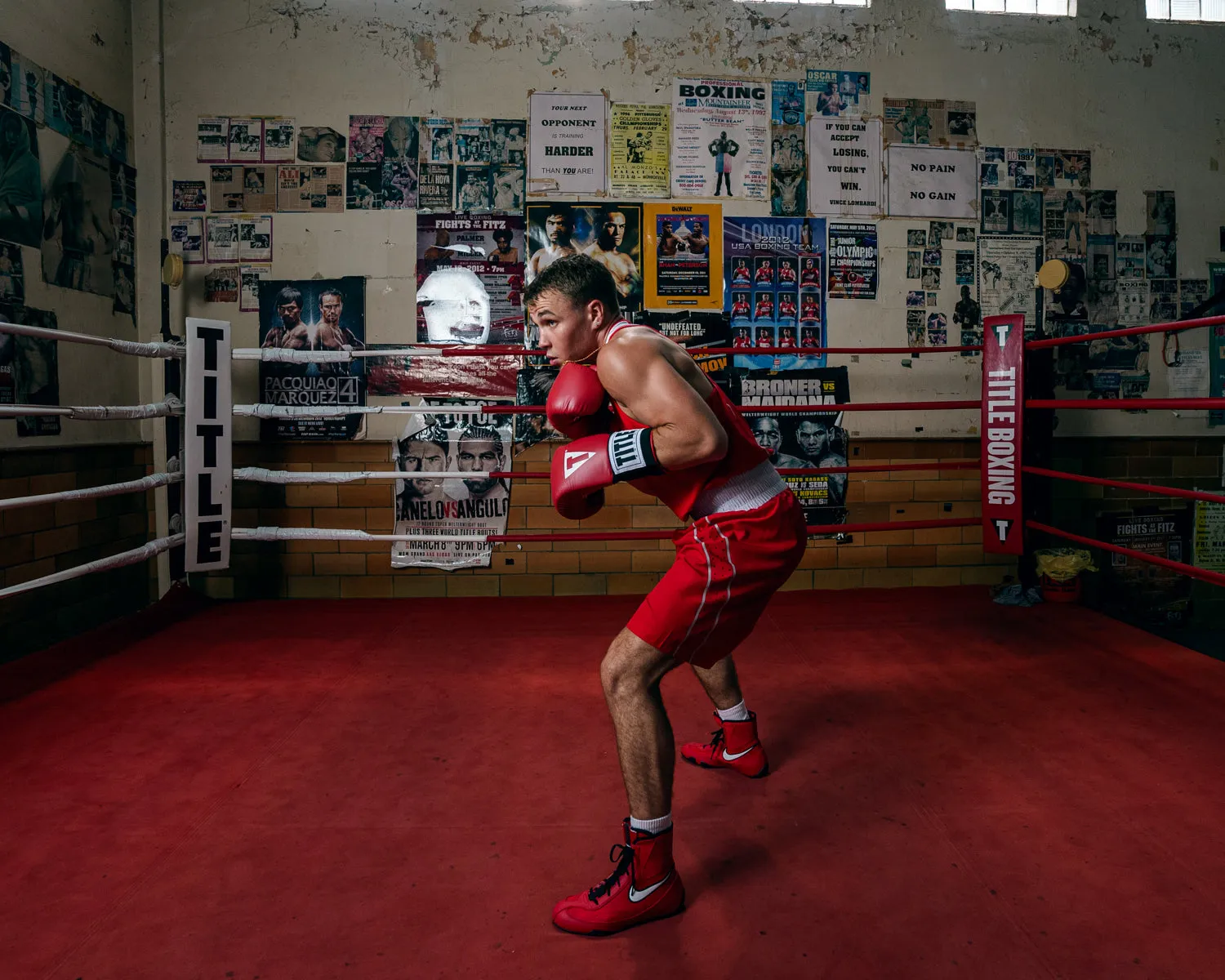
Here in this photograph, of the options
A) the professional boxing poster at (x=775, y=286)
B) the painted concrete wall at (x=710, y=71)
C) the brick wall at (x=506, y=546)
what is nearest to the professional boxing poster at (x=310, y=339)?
the painted concrete wall at (x=710, y=71)

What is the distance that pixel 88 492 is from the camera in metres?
2.58

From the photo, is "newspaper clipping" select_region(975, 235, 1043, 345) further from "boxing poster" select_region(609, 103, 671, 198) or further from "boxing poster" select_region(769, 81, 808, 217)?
"boxing poster" select_region(609, 103, 671, 198)

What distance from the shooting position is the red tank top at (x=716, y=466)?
147cm

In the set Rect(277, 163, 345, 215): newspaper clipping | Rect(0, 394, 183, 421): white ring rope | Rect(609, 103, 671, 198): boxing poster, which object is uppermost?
Rect(609, 103, 671, 198): boxing poster

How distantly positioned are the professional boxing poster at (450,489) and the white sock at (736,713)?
6.66 ft

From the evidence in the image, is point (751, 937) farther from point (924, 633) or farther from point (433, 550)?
point (433, 550)

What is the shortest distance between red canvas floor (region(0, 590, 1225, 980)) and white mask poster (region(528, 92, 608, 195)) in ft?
7.34

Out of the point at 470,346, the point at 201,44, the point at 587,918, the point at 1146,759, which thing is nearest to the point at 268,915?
the point at 587,918

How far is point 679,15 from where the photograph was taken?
11.9 feet

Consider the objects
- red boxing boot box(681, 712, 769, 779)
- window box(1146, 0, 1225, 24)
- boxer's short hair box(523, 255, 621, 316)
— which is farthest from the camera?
window box(1146, 0, 1225, 24)

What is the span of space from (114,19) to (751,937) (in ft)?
14.1

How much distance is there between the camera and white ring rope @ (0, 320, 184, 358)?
7.41 ft

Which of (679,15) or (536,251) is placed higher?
(679,15)

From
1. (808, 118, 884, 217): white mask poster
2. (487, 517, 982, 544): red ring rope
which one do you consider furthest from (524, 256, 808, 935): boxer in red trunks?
(808, 118, 884, 217): white mask poster
